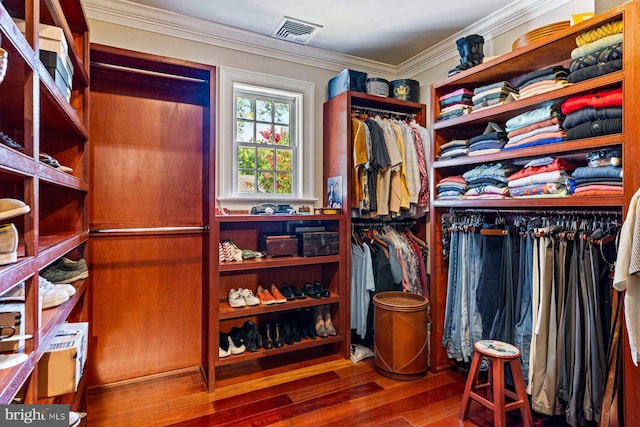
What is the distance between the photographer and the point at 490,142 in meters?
2.33

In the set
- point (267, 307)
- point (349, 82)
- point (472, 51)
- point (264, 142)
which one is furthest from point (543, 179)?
point (264, 142)

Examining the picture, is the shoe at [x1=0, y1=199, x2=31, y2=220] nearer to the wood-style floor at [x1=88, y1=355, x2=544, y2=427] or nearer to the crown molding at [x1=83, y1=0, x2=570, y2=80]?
the wood-style floor at [x1=88, y1=355, x2=544, y2=427]

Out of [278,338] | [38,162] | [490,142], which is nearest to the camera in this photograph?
[38,162]

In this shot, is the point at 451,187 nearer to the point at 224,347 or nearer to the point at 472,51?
the point at 472,51

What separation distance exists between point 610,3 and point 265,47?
7.52ft

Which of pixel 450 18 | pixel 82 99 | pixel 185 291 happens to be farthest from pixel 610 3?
pixel 185 291

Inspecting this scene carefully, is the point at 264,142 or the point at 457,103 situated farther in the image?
the point at 264,142

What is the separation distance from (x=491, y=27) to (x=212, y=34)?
2.16m

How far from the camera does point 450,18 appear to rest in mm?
2697

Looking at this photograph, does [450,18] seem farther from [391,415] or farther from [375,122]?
[391,415]

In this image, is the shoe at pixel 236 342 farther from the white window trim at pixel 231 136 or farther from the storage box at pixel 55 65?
the storage box at pixel 55 65

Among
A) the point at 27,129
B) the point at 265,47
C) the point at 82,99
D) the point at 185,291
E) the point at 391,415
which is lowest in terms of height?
the point at 391,415

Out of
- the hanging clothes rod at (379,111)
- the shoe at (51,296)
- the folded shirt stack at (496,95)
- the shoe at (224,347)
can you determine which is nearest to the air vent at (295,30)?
the hanging clothes rod at (379,111)

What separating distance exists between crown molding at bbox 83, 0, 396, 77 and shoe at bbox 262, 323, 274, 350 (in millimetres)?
2254
